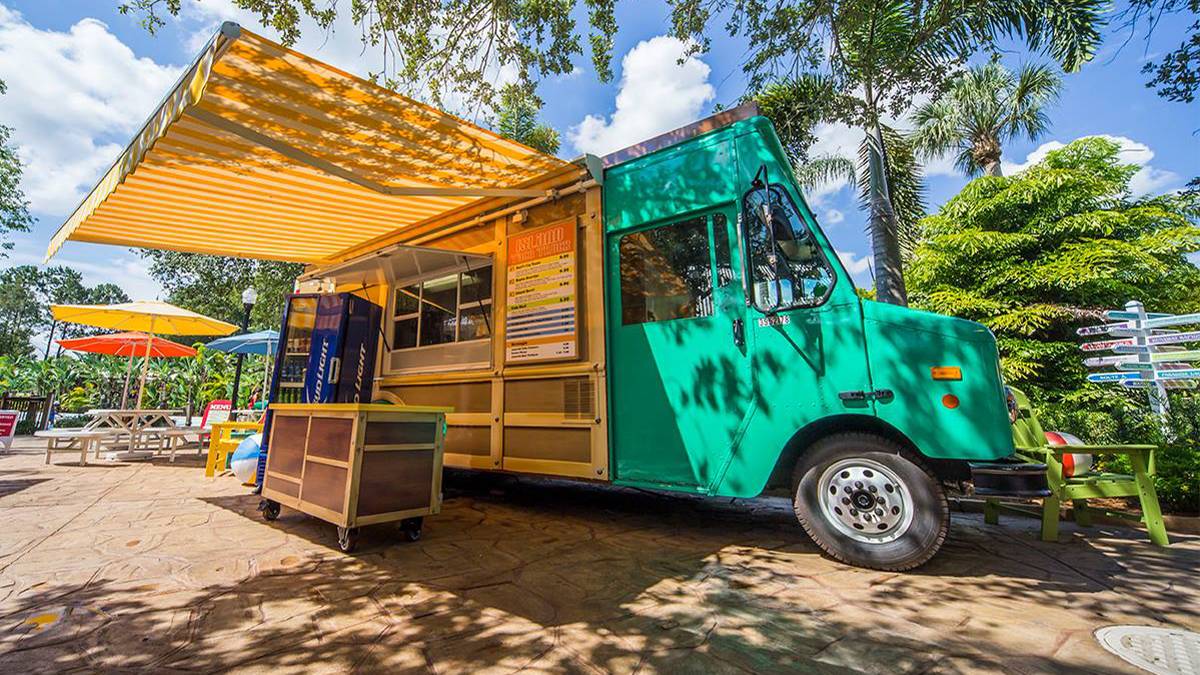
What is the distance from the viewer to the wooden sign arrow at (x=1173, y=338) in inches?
223

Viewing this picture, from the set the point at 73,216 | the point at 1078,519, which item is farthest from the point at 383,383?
the point at 1078,519

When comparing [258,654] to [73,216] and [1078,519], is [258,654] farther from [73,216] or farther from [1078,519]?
A: [1078,519]

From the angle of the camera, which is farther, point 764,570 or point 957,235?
point 957,235

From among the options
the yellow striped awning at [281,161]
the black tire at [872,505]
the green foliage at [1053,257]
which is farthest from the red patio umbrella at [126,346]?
the green foliage at [1053,257]

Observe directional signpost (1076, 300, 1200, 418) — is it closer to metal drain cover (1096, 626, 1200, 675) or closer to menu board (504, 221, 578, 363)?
metal drain cover (1096, 626, 1200, 675)

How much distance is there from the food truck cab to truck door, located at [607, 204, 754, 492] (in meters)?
0.02

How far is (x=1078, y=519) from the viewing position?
14.2 ft

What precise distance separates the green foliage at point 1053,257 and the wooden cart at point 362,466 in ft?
36.7

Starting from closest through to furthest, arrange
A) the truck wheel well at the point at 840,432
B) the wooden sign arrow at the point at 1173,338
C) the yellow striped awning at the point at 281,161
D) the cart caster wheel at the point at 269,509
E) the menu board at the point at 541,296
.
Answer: the truck wheel well at the point at 840,432, the yellow striped awning at the point at 281,161, the cart caster wheel at the point at 269,509, the menu board at the point at 541,296, the wooden sign arrow at the point at 1173,338

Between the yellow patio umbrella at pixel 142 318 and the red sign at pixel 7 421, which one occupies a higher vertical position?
the yellow patio umbrella at pixel 142 318

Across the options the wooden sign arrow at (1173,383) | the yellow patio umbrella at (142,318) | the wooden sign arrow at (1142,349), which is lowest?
the wooden sign arrow at (1173,383)

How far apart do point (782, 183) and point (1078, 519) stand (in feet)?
13.6

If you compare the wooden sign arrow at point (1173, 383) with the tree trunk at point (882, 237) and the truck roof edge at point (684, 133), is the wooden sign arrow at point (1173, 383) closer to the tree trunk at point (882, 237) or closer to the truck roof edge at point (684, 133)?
the tree trunk at point (882, 237)

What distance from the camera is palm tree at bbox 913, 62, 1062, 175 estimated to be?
14782mm
